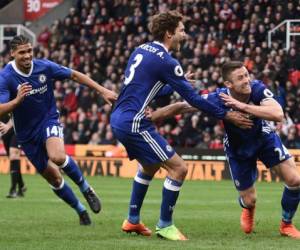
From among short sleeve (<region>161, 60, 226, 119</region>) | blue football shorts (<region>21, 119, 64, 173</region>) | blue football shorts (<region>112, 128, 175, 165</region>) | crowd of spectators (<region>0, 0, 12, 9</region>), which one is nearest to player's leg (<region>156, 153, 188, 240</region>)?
blue football shorts (<region>112, 128, 175, 165</region>)

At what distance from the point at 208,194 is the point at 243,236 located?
28.0 feet

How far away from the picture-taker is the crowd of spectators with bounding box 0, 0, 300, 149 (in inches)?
1061

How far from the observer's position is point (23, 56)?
1203 cm

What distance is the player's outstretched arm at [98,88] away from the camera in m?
11.0

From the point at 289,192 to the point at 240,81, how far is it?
1.41 meters

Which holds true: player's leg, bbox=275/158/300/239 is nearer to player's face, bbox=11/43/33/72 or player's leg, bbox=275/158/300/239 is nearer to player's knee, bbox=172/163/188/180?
player's knee, bbox=172/163/188/180

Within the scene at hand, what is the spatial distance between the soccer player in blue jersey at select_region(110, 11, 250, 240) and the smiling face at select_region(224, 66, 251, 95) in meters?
0.46

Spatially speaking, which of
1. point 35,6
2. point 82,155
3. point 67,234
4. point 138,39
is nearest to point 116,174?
point 82,155

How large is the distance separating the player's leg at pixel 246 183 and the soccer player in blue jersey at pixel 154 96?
0.98m

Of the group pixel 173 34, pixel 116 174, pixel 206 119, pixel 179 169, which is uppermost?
pixel 173 34

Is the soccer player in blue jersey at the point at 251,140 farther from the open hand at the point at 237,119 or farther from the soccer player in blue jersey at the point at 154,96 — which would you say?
the soccer player in blue jersey at the point at 154,96

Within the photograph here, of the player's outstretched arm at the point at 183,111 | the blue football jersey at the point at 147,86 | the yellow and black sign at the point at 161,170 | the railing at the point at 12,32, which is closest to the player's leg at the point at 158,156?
the blue football jersey at the point at 147,86

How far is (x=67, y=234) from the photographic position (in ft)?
35.1

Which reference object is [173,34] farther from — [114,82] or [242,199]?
[114,82]
